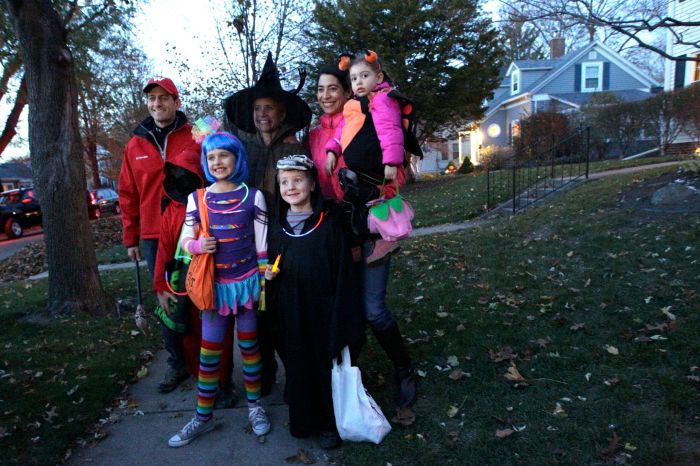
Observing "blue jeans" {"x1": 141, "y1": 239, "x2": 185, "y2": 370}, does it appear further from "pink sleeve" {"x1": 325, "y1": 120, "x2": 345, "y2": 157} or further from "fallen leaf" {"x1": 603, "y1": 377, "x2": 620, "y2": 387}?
"fallen leaf" {"x1": 603, "y1": 377, "x2": 620, "y2": 387}

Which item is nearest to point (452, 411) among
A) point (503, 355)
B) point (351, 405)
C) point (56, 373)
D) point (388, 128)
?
point (351, 405)

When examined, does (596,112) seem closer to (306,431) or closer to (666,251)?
(666,251)

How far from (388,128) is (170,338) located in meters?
2.32

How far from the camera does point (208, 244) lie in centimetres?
291

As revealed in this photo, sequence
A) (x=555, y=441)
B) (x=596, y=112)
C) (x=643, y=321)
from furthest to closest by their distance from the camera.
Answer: (x=596, y=112)
(x=643, y=321)
(x=555, y=441)

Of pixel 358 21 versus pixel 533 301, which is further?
pixel 358 21

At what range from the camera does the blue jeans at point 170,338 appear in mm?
3664

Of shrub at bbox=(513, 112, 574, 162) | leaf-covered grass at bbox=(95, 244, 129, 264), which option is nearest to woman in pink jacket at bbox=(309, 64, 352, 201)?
leaf-covered grass at bbox=(95, 244, 129, 264)

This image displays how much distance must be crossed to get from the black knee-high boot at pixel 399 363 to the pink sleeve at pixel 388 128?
1.09 metres

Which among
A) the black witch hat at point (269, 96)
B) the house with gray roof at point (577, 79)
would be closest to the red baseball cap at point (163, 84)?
the black witch hat at point (269, 96)

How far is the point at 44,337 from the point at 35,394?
4.84 ft

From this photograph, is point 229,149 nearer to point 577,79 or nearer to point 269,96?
point 269,96

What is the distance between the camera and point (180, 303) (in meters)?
3.33

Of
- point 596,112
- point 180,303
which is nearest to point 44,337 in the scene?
point 180,303
